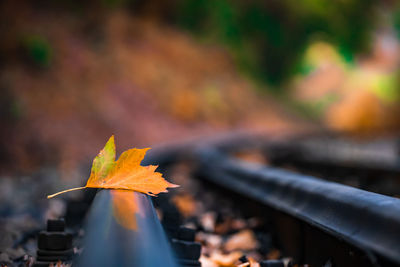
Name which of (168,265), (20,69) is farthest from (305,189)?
(20,69)

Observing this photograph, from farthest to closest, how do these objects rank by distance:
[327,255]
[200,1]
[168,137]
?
1. [200,1]
2. [168,137]
3. [327,255]

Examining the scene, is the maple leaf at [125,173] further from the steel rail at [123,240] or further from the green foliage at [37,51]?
the green foliage at [37,51]

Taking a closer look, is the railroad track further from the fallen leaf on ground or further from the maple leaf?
the fallen leaf on ground

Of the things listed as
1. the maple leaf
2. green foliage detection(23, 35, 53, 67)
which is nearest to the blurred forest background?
green foliage detection(23, 35, 53, 67)

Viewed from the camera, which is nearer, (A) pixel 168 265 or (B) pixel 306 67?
(A) pixel 168 265

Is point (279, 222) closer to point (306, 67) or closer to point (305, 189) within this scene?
point (305, 189)

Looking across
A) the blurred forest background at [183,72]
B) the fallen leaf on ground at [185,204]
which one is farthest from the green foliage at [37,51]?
the fallen leaf on ground at [185,204]
